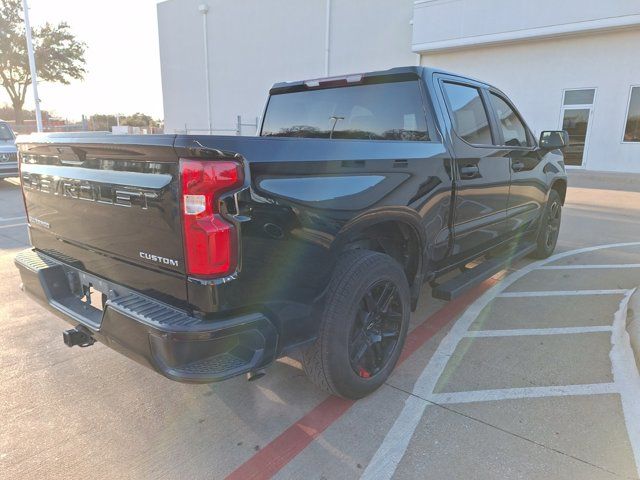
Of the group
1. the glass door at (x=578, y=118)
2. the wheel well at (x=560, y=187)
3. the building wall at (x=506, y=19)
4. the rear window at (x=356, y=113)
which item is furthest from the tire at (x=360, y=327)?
the building wall at (x=506, y=19)

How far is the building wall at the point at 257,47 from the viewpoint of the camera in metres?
21.3

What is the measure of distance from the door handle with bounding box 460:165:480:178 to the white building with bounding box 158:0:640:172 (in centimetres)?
1476

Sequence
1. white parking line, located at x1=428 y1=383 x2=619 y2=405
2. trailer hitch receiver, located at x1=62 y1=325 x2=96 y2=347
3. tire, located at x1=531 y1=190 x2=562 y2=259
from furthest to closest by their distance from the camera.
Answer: tire, located at x1=531 y1=190 x2=562 y2=259
white parking line, located at x1=428 y1=383 x2=619 y2=405
trailer hitch receiver, located at x1=62 y1=325 x2=96 y2=347

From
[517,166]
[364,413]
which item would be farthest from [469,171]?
[364,413]

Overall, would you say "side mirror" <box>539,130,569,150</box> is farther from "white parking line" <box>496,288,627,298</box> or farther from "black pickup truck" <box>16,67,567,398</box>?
"white parking line" <box>496,288,627,298</box>

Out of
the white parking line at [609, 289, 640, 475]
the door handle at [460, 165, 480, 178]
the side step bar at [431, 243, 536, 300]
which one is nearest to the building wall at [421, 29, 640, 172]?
the side step bar at [431, 243, 536, 300]

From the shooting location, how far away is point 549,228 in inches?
231

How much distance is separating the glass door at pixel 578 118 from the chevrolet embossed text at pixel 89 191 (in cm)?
1724

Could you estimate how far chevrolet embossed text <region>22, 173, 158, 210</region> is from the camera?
2135mm

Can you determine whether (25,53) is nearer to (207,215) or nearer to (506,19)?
(506,19)

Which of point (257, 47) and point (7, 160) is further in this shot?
point (257, 47)

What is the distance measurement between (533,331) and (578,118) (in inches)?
614

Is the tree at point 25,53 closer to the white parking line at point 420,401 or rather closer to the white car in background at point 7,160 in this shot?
the white car in background at point 7,160

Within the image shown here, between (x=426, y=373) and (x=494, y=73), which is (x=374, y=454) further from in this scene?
(x=494, y=73)
